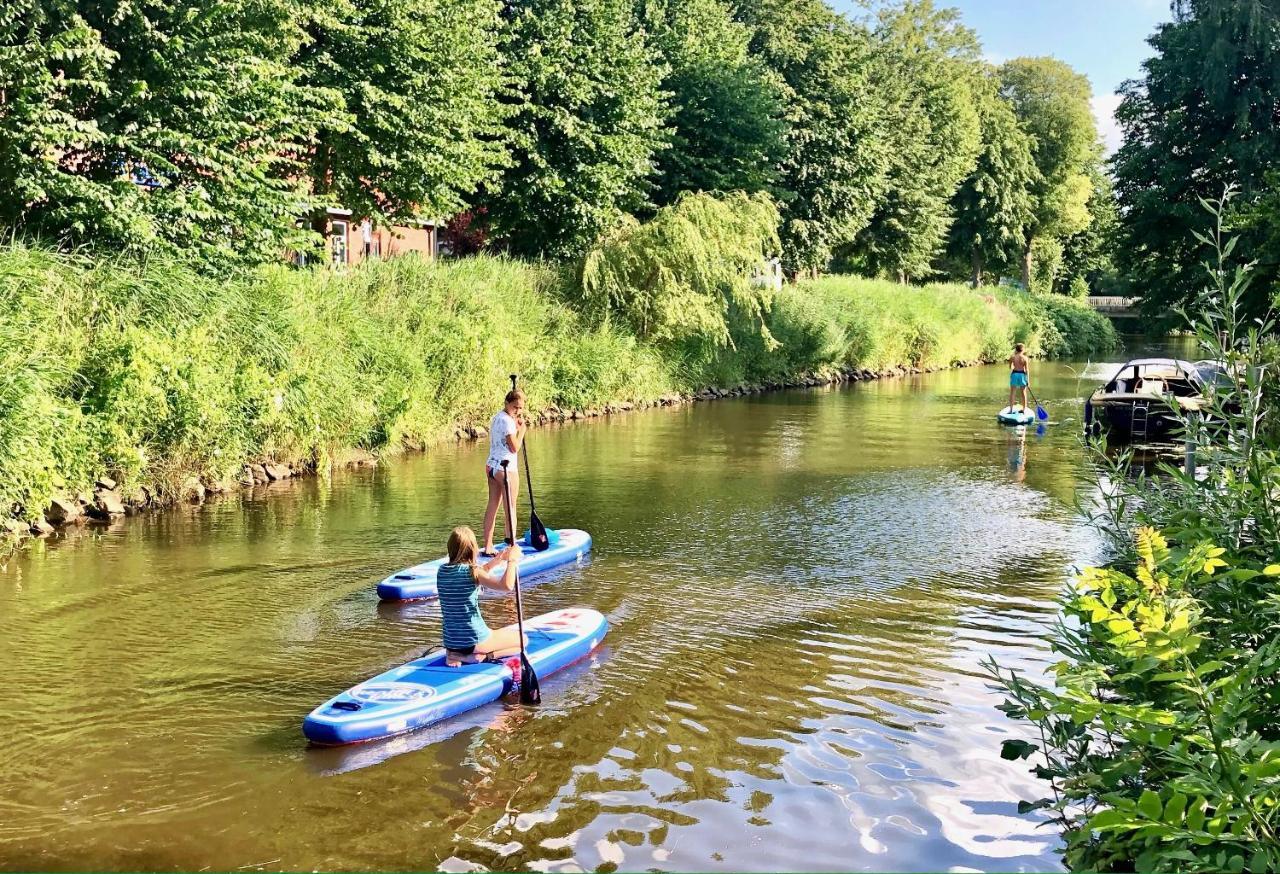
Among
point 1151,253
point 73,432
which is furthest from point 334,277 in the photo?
point 1151,253

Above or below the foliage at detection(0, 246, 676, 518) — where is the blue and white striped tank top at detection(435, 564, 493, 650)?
below

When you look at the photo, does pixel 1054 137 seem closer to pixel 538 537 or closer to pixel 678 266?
pixel 678 266

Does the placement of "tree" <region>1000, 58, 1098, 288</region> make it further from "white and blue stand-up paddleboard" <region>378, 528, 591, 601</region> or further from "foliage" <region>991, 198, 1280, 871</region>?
"foliage" <region>991, 198, 1280, 871</region>

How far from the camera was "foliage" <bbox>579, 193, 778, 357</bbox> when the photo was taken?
26453 millimetres

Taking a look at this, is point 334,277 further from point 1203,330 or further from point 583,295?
point 1203,330

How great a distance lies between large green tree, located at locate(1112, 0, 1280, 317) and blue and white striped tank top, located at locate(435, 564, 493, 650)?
82.7 ft

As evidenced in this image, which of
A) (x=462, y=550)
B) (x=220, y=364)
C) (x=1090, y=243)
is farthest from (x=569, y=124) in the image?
(x=1090, y=243)

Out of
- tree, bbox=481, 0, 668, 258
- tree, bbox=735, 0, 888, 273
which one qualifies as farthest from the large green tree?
tree, bbox=481, 0, 668, 258

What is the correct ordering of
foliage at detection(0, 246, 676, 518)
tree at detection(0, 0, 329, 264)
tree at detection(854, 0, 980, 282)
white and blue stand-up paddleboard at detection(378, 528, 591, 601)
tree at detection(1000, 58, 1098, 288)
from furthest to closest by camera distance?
tree at detection(1000, 58, 1098, 288)
tree at detection(854, 0, 980, 282)
tree at detection(0, 0, 329, 264)
foliage at detection(0, 246, 676, 518)
white and blue stand-up paddleboard at detection(378, 528, 591, 601)

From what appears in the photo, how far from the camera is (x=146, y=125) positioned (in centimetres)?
1549

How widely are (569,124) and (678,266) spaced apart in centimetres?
407

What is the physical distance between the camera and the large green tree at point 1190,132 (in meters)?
29.2

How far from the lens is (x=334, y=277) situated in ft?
62.3

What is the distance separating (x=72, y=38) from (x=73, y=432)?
5.58m
